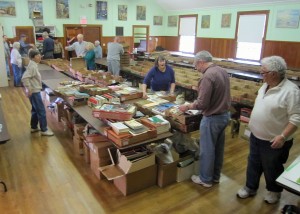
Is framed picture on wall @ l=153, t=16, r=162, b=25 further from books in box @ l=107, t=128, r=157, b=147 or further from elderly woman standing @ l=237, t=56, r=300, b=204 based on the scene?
elderly woman standing @ l=237, t=56, r=300, b=204

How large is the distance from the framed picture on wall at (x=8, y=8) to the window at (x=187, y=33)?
7.23m

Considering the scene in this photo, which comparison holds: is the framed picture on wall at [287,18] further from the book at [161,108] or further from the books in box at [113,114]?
the books in box at [113,114]

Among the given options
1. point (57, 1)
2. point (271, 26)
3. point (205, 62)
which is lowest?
point (205, 62)

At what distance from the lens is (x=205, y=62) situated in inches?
105

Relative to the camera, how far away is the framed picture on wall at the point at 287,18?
7.72 m

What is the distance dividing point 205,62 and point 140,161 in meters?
1.28

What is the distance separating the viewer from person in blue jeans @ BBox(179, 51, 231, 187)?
2.58m

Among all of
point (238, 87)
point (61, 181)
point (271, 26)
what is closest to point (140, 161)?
point (61, 181)

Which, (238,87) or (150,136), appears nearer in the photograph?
(150,136)

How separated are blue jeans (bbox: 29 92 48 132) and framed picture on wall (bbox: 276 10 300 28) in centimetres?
766

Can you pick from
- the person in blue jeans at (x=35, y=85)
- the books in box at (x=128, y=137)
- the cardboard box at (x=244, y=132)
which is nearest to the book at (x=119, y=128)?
the books in box at (x=128, y=137)

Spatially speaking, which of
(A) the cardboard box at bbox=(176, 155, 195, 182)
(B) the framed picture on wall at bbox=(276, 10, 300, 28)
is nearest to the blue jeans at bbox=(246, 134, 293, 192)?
(A) the cardboard box at bbox=(176, 155, 195, 182)

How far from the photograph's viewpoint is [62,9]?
1066 centimetres

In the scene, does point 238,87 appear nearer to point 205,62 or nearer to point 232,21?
point 205,62
